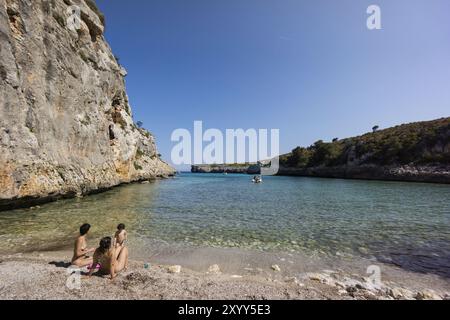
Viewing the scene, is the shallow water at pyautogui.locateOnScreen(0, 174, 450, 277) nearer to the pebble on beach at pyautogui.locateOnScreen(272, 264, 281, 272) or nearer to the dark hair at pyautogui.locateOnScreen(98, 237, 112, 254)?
the pebble on beach at pyautogui.locateOnScreen(272, 264, 281, 272)

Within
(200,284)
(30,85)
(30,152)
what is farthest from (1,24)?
(200,284)

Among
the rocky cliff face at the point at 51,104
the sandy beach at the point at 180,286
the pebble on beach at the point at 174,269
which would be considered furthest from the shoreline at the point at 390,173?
the pebble on beach at the point at 174,269

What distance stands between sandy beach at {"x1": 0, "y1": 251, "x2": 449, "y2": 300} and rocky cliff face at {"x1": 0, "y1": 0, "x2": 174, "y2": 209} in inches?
474

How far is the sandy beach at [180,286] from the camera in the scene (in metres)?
5.53

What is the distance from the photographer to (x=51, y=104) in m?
21.2

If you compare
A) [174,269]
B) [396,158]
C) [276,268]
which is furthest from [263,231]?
[396,158]

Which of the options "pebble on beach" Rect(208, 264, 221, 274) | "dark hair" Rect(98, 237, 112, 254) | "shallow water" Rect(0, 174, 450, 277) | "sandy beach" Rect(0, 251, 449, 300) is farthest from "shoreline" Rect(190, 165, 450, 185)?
"dark hair" Rect(98, 237, 112, 254)

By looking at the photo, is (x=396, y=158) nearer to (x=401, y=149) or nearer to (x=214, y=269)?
(x=401, y=149)

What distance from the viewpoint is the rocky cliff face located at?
15.8 m

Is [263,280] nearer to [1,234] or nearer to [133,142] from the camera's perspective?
[1,234]

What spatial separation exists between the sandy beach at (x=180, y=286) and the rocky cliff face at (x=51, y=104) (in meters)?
12.1

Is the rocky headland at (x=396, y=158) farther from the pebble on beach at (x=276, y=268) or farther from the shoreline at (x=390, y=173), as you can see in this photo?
the pebble on beach at (x=276, y=268)

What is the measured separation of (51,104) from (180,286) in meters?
22.2
